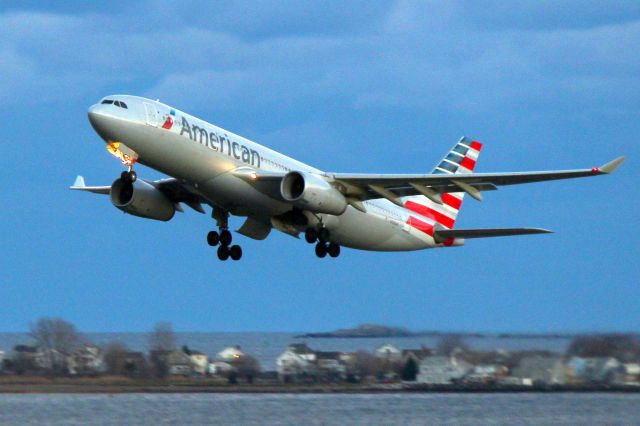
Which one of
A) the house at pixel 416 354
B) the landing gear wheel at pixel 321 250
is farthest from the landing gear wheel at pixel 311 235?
the house at pixel 416 354

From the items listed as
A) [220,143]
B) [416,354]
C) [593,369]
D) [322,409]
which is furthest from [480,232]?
[322,409]

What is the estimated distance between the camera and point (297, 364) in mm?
73188

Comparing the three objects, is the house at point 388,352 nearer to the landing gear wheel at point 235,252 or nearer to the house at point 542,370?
the house at point 542,370

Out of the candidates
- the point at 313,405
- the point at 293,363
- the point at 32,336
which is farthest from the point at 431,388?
the point at 32,336

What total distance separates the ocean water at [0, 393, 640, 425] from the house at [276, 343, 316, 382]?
2.04 metres

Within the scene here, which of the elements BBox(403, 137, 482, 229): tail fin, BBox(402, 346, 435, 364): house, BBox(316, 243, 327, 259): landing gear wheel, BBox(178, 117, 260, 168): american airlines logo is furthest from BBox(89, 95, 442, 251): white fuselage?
BBox(402, 346, 435, 364): house

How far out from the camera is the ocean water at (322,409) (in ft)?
197

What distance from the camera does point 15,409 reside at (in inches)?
2721

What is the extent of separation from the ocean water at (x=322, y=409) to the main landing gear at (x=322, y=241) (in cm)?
1790

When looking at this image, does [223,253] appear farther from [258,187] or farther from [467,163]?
[467,163]

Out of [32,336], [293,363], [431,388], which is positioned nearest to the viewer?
[431,388]

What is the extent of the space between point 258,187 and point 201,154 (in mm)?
2588

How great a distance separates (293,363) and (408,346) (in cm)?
1285

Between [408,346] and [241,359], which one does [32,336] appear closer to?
[241,359]
